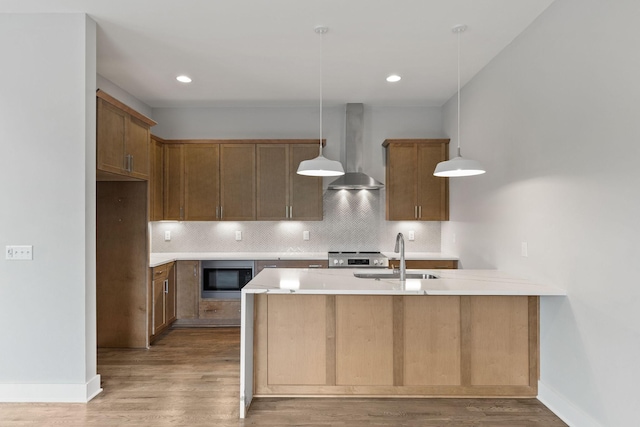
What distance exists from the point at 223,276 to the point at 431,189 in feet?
9.30

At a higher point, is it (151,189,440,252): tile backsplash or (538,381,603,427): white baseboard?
(151,189,440,252): tile backsplash

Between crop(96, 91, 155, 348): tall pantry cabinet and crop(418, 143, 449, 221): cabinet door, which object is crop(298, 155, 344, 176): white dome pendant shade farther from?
crop(418, 143, 449, 221): cabinet door

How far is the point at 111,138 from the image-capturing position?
11.3 ft

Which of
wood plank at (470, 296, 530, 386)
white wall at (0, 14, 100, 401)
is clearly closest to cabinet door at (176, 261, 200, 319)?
white wall at (0, 14, 100, 401)

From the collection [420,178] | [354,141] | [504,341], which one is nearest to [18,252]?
[504,341]

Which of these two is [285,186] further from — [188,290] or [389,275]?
[389,275]

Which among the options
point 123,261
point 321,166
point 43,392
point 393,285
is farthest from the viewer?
point 123,261

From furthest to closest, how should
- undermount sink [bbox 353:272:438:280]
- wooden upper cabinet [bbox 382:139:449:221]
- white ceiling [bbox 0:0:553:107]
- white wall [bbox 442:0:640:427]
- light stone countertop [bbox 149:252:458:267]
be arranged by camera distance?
1. wooden upper cabinet [bbox 382:139:449:221]
2. light stone countertop [bbox 149:252:458:267]
3. undermount sink [bbox 353:272:438:280]
4. white ceiling [bbox 0:0:553:107]
5. white wall [bbox 442:0:640:427]

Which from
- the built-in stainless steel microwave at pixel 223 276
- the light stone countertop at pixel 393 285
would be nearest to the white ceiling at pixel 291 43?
the light stone countertop at pixel 393 285

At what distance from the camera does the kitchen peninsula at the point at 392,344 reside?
2986 mm

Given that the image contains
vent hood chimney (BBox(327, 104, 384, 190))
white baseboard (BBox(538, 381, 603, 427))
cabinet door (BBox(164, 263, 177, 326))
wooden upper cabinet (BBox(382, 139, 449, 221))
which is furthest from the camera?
vent hood chimney (BBox(327, 104, 384, 190))

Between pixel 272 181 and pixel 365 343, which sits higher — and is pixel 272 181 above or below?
above

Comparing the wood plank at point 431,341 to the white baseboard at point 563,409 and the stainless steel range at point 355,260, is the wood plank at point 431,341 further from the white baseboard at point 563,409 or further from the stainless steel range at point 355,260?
the stainless steel range at point 355,260

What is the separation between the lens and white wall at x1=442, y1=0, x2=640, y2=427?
212cm
